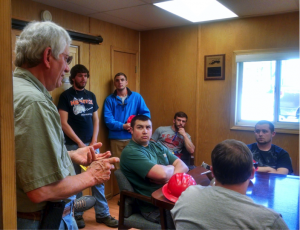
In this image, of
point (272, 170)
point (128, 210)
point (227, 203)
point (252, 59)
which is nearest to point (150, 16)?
point (252, 59)

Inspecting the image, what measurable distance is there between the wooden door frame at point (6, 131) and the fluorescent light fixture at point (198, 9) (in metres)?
2.72

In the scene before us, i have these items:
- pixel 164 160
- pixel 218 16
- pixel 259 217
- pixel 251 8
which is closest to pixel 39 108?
pixel 259 217

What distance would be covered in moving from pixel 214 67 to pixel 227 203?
306 cm

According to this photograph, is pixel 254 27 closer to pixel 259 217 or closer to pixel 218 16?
pixel 218 16

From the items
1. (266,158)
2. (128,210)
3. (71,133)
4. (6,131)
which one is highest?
(6,131)

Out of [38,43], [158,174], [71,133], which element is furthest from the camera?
[71,133]

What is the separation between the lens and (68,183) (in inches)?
38.2

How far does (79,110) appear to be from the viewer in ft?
10.4

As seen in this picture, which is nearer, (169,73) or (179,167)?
(179,167)

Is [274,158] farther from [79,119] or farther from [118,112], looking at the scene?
[79,119]

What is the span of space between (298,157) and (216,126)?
3.59ft

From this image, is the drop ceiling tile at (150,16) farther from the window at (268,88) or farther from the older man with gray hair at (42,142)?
the older man with gray hair at (42,142)

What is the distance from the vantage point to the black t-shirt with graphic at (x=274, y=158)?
107 inches

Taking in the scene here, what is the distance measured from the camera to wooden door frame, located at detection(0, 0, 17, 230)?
0.52 meters
